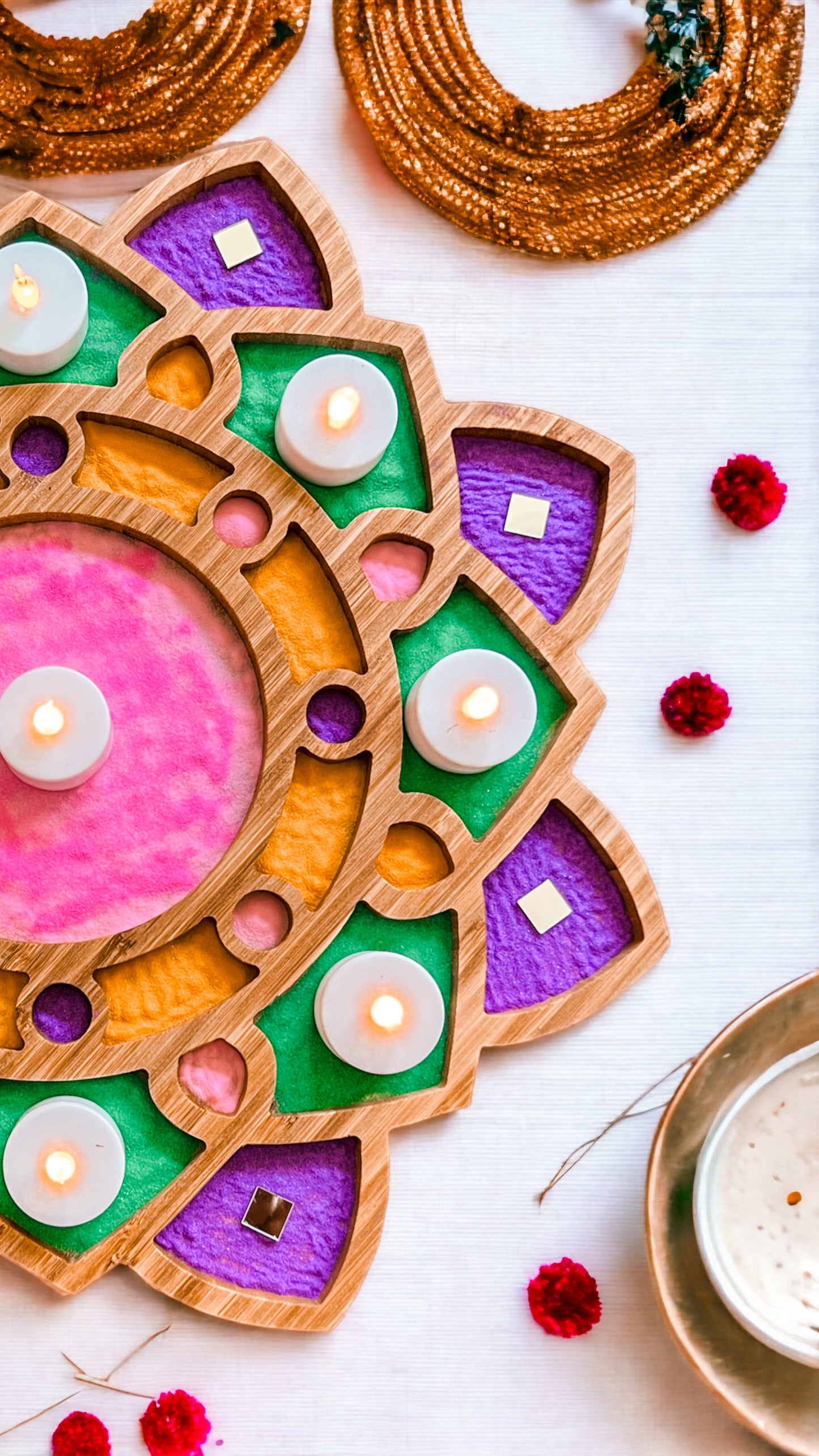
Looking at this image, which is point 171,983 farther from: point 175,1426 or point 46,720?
point 175,1426

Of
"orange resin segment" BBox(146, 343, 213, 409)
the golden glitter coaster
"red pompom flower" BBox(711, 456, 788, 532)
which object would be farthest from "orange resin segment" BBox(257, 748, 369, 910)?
the golden glitter coaster

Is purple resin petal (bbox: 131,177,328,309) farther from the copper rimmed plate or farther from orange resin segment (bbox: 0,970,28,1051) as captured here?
the copper rimmed plate

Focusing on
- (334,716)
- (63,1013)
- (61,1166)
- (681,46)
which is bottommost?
(61,1166)

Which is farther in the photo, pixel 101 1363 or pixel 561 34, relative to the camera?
pixel 561 34

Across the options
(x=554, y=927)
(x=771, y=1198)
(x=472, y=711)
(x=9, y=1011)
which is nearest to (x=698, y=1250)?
(x=771, y=1198)

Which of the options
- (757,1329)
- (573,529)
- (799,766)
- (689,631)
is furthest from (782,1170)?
(573,529)

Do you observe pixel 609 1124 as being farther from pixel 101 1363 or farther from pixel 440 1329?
pixel 101 1363

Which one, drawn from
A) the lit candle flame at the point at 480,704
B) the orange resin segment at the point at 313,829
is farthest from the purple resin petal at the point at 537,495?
the orange resin segment at the point at 313,829
